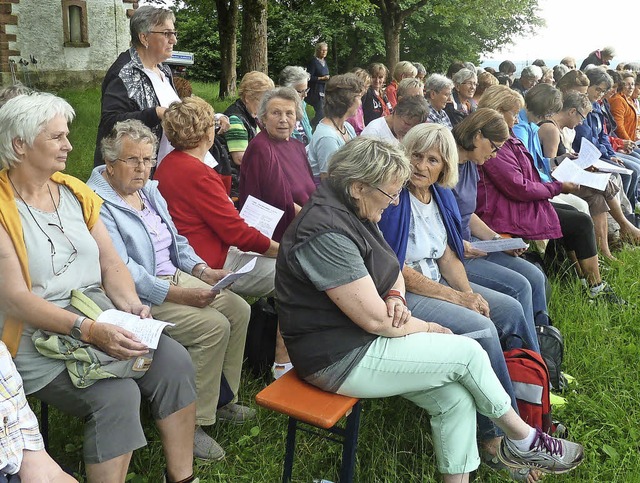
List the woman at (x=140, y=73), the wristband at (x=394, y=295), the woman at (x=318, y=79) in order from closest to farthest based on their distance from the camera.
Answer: the wristband at (x=394, y=295) < the woman at (x=140, y=73) < the woman at (x=318, y=79)

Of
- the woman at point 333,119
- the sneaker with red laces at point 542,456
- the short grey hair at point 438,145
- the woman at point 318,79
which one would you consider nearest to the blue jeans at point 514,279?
the short grey hair at point 438,145

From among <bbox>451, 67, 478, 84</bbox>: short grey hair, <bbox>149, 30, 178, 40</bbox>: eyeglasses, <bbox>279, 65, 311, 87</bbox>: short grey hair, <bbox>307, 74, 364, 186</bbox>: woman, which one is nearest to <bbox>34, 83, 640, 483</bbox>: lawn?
<bbox>307, 74, 364, 186</bbox>: woman

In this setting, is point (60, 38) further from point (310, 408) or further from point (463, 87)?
point (310, 408)

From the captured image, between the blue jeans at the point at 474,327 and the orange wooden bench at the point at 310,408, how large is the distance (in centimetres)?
69

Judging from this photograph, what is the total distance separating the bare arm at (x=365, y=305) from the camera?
7.93 feet

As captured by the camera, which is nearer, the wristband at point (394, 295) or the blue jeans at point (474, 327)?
the wristband at point (394, 295)

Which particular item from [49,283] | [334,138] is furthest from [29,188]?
[334,138]

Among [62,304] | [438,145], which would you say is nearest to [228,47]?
[438,145]

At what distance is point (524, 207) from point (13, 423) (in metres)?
3.73

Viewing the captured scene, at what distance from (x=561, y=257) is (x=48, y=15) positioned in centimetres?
1634

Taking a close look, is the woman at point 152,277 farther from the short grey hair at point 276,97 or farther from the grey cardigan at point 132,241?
the short grey hair at point 276,97

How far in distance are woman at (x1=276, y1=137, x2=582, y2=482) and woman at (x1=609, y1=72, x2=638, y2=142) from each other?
23.7 ft

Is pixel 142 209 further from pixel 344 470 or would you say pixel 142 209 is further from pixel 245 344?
pixel 344 470

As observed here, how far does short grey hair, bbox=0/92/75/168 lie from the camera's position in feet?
7.83
